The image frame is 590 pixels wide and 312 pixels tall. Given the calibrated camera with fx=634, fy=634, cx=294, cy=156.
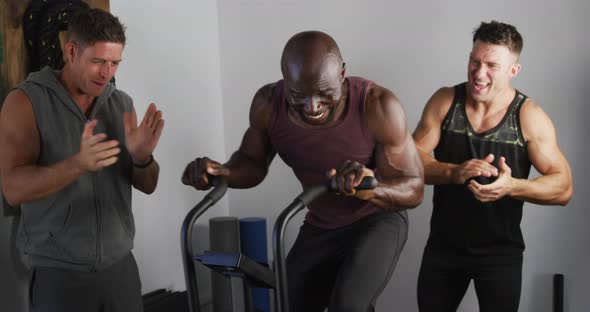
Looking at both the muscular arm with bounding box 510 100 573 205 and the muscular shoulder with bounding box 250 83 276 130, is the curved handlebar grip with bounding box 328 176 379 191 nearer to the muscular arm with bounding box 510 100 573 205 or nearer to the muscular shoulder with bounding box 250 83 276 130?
the muscular shoulder with bounding box 250 83 276 130

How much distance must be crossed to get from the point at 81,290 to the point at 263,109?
97cm

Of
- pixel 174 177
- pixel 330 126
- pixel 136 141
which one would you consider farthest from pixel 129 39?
pixel 330 126

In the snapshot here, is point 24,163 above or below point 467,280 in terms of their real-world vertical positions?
above

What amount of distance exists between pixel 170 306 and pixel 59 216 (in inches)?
62.1

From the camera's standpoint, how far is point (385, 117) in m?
2.31

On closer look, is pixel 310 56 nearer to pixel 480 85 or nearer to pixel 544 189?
pixel 480 85

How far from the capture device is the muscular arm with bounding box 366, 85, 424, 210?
7.52ft

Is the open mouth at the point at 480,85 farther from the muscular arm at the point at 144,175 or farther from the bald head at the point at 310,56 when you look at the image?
the muscular arm at the point at 144,175

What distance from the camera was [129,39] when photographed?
143 inches

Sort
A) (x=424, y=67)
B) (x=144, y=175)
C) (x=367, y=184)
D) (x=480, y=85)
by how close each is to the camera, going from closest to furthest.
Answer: (x=367, y=184)
(x=144, y=175)
(x=480, y=85)
(x=424, y=67)

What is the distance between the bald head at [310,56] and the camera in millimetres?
2127

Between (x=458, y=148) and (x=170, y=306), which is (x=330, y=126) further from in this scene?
(x=170, y=306)

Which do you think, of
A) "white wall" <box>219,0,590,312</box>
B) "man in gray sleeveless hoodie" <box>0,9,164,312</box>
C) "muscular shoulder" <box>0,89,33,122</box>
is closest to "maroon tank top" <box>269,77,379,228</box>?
"man in gray sleeveless hoodie" <box>0,9,164,312</box>

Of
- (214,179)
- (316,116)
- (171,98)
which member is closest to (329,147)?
(316,116)
